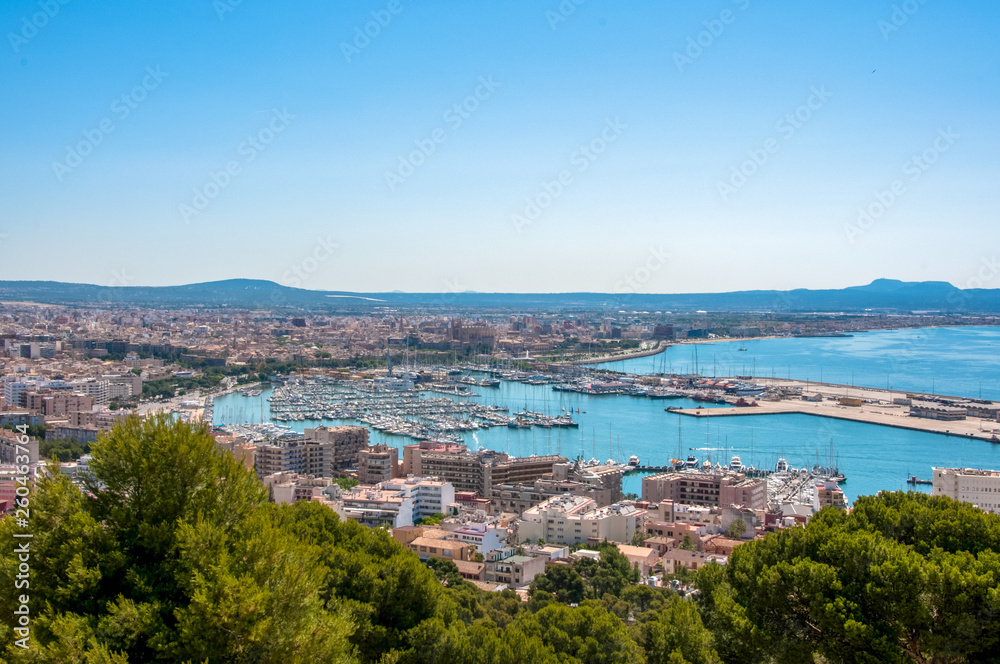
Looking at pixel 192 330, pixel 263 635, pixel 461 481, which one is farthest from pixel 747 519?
pixel 192 330

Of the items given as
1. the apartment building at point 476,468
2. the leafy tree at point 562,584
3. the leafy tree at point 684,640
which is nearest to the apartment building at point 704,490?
the apartment building at point 476,468

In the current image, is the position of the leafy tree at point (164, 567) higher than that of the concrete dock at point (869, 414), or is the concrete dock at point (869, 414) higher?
the leafy tree at point (164, 567)

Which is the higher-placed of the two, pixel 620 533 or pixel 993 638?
pixel 993 638

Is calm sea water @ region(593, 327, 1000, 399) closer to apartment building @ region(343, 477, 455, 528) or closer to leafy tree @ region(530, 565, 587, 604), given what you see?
apartment building @ region(343, 477, 455, 528)

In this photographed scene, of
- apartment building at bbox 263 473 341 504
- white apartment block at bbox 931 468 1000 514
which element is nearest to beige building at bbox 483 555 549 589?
apartment building at bbox 263 473 341 504

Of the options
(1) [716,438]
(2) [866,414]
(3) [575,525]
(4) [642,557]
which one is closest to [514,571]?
(4) [642,557]

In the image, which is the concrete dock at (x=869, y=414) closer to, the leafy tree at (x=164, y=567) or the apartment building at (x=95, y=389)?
the apartment building at (x=95, y=389)

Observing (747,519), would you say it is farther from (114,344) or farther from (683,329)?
(683,329)
